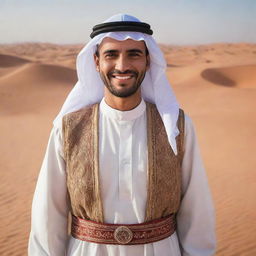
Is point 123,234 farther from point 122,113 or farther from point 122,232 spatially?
point 122,113

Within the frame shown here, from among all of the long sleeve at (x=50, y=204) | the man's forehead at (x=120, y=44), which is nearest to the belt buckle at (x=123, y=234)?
the long sleeve at (x=50, y=204)

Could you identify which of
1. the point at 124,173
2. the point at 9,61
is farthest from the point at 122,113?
the point at 9,61

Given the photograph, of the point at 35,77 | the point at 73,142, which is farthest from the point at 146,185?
the point at 35,77

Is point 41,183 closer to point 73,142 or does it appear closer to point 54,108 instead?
point 73,142

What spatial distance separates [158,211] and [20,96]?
58.0 feet

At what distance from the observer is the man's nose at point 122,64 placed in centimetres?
205

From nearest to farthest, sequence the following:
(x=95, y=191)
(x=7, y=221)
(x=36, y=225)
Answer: (x=95, y=191), (x=36, y=225), (x=7, y=221)

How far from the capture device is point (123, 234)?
205 centimetres

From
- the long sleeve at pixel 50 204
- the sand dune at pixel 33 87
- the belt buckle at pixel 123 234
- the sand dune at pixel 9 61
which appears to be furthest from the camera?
the sand dune at pixel 9 61

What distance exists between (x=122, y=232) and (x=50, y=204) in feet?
1.37

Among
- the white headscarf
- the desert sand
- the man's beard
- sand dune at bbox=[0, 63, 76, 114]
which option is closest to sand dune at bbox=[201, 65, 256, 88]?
the desert sand

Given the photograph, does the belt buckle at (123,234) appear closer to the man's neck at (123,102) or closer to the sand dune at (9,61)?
the man's neck at (123,102)

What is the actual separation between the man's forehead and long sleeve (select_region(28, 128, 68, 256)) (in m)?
0.52

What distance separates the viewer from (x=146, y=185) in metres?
2.09
